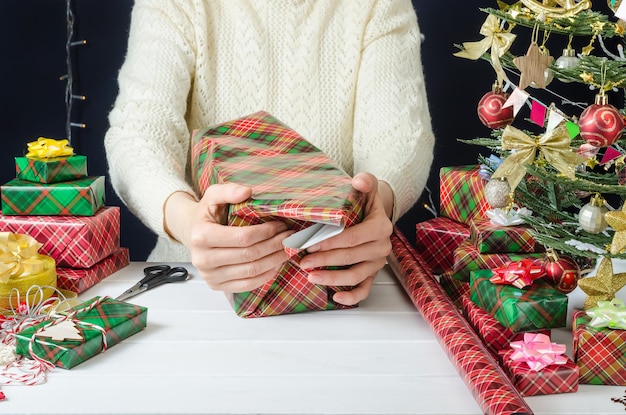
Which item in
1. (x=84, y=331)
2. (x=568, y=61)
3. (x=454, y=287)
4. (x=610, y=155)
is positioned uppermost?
(x=568, y=61)

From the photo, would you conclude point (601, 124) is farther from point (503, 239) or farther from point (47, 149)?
point (47, 149)

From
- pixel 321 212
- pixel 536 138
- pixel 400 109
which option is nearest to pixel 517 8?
pixel 536 138

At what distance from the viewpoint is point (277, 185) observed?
92cm

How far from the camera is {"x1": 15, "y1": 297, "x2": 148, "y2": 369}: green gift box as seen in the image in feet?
2.61

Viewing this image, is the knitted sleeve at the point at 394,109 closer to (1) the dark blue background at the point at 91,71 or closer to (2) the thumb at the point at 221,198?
(2) the thumb at the point at 221,198

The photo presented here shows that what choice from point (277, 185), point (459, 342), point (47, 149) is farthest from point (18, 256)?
point (459, 342)

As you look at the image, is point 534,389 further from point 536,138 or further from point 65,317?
point 65,317

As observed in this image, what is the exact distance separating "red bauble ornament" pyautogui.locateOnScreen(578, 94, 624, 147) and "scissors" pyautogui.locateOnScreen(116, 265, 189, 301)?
64cm

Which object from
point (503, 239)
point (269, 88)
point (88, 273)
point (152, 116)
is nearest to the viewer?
point (503, 239)

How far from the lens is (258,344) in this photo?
88 centimetres

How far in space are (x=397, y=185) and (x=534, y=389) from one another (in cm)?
61

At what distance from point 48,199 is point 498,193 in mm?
685

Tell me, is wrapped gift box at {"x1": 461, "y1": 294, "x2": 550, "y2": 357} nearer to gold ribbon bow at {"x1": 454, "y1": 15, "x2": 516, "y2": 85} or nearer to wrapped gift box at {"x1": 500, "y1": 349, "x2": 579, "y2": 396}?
wrapped gift box at {"x1": 500, "y1": 349, "x2": 579, "y2": 396}

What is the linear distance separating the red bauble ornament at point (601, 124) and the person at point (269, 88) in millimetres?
537
